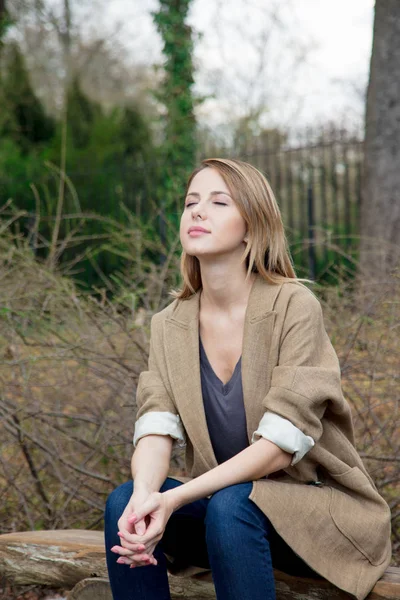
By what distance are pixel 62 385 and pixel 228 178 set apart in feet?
5.51

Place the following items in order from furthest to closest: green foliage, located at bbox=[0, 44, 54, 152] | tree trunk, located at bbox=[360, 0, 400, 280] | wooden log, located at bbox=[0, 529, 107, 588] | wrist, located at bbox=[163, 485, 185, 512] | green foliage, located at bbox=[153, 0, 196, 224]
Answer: green foliage, located at bbox=[0, 44, 54, 152], green foliage, located at bbox=[153, 0, 196, 224], tree trunk, located at bbox=[360, 0, 400, 280], wooden log, located at bbox=[0, 529, 107, 588], wrist, located at bbox=[163, 485, 185, 512]

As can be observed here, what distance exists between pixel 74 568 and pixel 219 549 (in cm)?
84

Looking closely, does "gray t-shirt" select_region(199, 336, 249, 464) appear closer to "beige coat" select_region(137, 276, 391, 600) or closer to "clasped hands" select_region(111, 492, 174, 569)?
"beige coat" select_region(137, 276, 391, 600)

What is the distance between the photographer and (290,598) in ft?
7.40

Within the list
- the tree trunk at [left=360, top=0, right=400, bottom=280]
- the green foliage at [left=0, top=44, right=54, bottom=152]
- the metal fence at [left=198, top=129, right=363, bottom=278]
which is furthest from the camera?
the green foliage at [left=0, top=44, right=54, bottom=152]

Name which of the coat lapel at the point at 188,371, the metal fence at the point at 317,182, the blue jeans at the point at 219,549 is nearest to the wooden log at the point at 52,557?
the blue jeans at the point at 219,549

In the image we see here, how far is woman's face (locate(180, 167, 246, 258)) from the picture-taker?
230cm

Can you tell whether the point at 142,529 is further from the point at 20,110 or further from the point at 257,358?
the point at 20,110

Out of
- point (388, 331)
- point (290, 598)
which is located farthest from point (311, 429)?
point (388, 331)

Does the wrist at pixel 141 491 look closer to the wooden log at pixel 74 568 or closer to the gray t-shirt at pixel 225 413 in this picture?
the gray t-shirt at pixel 225 413

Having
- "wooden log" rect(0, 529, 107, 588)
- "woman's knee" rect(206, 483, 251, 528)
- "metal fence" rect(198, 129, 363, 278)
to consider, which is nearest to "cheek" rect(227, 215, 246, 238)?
"woman's knee" rect(206, 483, 251, 528)

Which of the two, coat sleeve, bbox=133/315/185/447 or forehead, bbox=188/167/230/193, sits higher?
forehead, bbox=188/167/230/193

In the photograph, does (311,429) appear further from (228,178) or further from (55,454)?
(55,454)

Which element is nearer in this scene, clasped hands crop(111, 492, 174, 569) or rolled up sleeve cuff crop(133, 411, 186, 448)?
clasped hands crop(111, 492, 174, 569)
